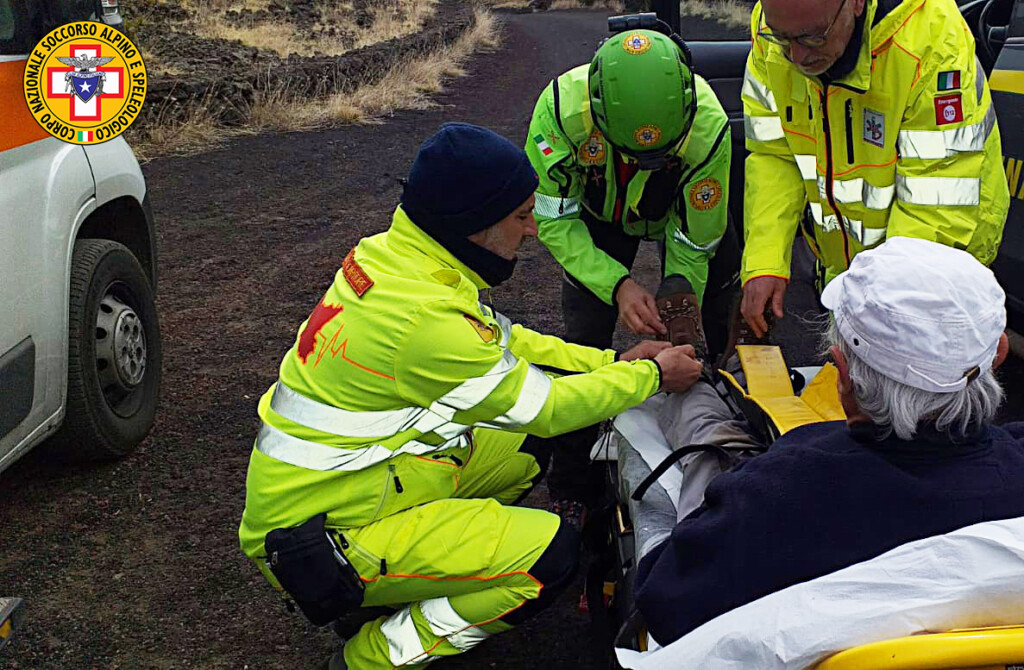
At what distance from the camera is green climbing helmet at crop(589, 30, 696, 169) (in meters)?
2.84

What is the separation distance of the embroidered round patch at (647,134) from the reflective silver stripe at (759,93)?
1.49ft

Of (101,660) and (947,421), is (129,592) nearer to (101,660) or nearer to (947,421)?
(101,660)

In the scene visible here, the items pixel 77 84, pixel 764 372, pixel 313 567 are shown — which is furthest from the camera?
pixel 77 84

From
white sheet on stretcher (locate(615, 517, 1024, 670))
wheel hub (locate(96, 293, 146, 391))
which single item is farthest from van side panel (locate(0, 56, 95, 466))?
white sheet on stretcher (locate(615, 517, 1024, 670))

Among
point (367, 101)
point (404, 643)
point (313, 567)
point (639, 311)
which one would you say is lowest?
point (367, 101)

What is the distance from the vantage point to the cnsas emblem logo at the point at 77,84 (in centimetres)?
349

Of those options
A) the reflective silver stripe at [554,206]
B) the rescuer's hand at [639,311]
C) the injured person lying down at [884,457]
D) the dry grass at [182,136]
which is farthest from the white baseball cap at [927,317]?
the dry grass at [182,136]

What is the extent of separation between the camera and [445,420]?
243 cm

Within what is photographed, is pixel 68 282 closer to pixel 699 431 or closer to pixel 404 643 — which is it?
pixel 404 643

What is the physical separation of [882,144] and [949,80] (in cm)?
24

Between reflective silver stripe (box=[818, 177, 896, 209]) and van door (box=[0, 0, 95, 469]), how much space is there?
2604 mm

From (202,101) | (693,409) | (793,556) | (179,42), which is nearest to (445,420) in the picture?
(693,409)

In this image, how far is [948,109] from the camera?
2.64 meters

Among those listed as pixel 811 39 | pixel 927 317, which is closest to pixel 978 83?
pixel 811 39
